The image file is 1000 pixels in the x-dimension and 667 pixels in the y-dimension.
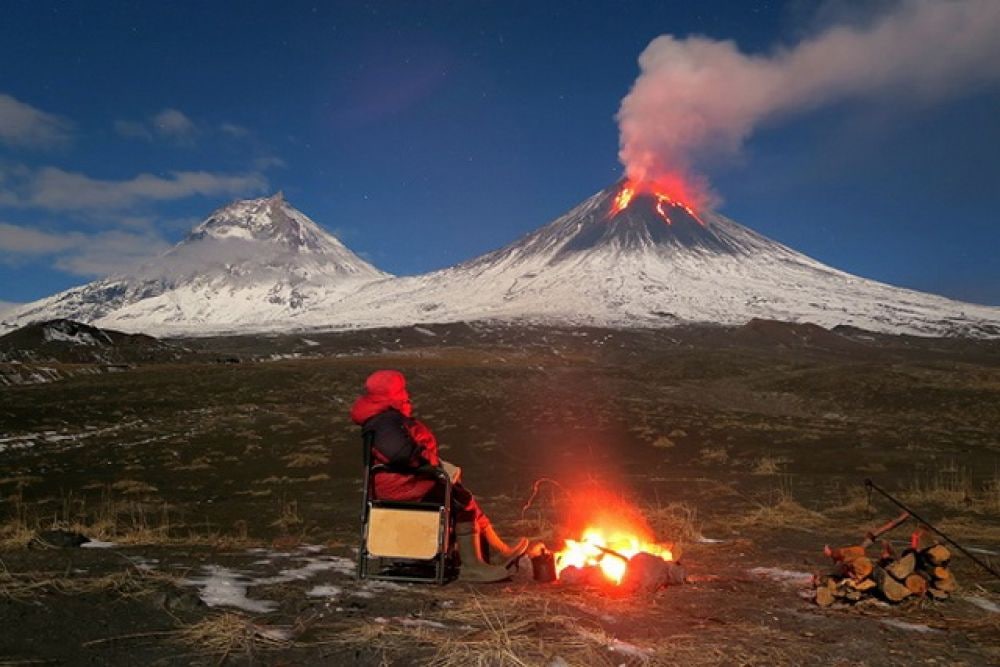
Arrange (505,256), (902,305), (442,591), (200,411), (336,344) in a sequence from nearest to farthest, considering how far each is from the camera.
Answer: (442,591) < (200,411) < (336,344) < (902,305) < (505,256)

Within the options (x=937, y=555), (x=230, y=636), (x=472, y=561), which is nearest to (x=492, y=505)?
(x=472, y=561)

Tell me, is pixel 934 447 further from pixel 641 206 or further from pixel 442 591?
pixel 641 206

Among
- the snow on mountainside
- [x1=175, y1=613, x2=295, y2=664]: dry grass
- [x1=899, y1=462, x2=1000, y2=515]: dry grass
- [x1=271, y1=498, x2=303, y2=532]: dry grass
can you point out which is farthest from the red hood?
the snow on mountainside

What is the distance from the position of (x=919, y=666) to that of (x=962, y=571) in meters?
3.17

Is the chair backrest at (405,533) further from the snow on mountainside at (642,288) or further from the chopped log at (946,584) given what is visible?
the snow on mountainside at (642,288)

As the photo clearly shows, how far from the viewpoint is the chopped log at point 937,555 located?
548 cm

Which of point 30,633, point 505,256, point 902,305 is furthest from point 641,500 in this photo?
point 505,256

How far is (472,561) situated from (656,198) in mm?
189950

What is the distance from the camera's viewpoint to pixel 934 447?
20469 millimetres

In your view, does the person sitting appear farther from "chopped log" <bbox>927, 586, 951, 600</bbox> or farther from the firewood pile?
"chopped log" <bbox>927, 586, 951, 600</bbox>

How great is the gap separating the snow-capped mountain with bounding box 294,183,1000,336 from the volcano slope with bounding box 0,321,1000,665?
70.7 m

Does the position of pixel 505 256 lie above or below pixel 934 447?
above

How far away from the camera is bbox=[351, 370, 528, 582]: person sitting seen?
219 inches

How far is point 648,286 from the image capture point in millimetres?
133500
